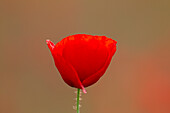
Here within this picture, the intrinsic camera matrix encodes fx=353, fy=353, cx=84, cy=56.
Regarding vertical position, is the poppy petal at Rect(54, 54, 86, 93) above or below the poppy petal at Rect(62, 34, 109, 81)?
below

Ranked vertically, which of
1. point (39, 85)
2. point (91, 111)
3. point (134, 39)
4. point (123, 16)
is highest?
point (123, 16)

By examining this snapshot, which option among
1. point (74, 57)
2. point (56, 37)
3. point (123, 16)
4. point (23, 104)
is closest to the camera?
point (74, 57)

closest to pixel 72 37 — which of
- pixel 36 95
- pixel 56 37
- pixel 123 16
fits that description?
pixel 36 95

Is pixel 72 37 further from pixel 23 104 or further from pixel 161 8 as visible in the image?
pixel 161 8

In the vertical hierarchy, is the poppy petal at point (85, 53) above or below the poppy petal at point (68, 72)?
above

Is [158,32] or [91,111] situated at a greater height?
[158,32]

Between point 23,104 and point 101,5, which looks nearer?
point 23,104

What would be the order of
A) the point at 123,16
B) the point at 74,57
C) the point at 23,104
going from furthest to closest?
the point at 123,16 → the point at 23,104 → the point at 74,57
